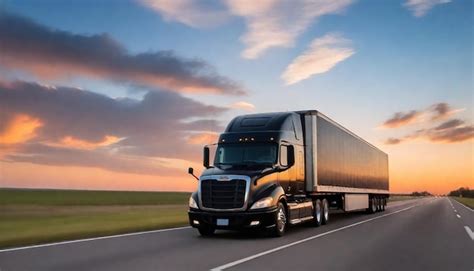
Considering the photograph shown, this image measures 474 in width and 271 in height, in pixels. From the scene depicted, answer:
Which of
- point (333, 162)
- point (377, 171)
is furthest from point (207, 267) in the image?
point (377, 171)

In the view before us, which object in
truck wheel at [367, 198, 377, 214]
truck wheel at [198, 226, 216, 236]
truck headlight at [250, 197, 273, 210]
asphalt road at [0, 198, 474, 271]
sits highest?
truck headlight at [250, 197, 273, 210]

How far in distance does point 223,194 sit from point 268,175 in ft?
4.81

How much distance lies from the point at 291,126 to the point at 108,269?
9.98m

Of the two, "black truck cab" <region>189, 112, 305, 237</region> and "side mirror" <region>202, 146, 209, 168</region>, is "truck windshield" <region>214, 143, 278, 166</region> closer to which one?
"black truck cab" <region>189, 112, 305, 237</region>

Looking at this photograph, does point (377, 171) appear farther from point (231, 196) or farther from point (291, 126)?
point (231, 196)

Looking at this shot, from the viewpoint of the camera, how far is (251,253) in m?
11.5

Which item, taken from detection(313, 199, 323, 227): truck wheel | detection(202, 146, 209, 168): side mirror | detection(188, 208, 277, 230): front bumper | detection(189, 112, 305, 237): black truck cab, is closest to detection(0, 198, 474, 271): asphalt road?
detection(188, 208, 277, 230): front bumper

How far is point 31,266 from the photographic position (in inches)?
376

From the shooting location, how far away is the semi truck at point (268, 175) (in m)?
14.8

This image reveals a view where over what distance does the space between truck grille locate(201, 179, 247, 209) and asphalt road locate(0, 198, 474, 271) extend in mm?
1000

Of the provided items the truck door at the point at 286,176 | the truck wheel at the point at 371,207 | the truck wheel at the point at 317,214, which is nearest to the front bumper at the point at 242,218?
the truck door at the point at 286,176

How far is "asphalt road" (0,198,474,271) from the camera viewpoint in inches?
385

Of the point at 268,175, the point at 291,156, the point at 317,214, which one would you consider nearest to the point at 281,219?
the point at 268,175

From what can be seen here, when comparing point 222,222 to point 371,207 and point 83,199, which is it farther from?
point 83,199
